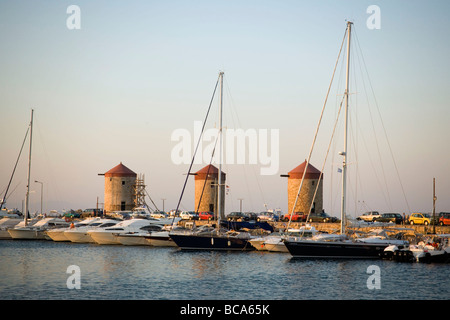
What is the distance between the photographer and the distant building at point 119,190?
276 feet

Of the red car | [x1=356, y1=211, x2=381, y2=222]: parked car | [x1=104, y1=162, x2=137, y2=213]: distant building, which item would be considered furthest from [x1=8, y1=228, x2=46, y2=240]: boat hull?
[x1=356, y1=211, x2=381, y2=222]: parked car

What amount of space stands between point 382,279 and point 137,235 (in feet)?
82.2

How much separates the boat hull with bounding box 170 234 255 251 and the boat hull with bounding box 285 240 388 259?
6603mm

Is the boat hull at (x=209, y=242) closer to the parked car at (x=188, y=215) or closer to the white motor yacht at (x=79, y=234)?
the white motor yacht at (x=79, y=234)

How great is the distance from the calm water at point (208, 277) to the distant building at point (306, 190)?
28.8 meters

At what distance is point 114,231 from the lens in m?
50.5

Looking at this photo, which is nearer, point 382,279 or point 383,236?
point 382,279

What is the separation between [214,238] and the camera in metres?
42.2

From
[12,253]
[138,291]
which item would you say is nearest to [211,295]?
[138,291]

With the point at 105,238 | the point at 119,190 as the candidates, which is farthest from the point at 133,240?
the point at 119,190

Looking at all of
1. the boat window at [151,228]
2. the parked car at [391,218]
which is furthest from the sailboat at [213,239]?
the parked car at [391,218]

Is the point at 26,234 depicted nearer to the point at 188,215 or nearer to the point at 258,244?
the point at 188,215

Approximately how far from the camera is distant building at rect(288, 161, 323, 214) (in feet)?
229
